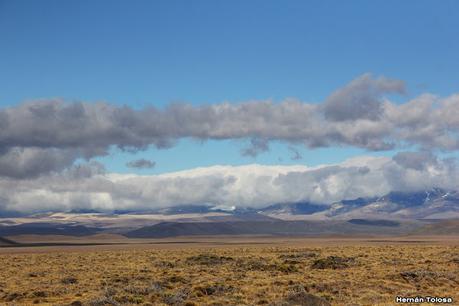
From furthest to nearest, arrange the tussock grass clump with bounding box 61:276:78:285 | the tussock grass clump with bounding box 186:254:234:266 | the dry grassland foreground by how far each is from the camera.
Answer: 1. the tussock grass clump with bounding box 186:254:234:266
2. the tussock grass clump with bounding box 61:276:78:285
3. the dry grassland foreground

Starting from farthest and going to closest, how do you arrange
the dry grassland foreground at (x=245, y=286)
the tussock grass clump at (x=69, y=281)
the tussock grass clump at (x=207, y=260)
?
the tussock grass clump at (x=207, y=260)
the tussock grass clump at (x=69, y=281)
the dry grassland foreground at (x=245, y=286)

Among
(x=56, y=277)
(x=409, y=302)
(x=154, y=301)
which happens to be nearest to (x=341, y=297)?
(x=409, y=302)

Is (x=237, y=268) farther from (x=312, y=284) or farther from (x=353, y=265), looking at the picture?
(x=312, y=284)

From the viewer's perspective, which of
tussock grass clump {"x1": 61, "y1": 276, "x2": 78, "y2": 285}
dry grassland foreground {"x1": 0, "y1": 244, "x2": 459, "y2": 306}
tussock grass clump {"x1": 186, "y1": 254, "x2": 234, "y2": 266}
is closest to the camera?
dry grassland foreground {"x1": 0, "y1": 244, "x2": 459, "y2": 306}

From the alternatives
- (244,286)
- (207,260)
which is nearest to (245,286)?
(244,286)

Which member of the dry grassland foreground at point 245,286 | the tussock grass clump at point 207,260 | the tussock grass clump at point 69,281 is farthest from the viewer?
the tussock grass clump at point 207,260

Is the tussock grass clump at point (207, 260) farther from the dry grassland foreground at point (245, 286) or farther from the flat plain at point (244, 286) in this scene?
the dry grassland foreground at point (245, 286)

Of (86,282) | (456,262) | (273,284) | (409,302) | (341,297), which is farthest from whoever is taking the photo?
(456,262)

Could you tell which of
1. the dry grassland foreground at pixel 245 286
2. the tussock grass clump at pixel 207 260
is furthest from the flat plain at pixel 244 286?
the tussock grass clump at pixel 207 260

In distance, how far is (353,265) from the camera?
6256 centimetres

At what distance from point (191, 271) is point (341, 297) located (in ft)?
79.4

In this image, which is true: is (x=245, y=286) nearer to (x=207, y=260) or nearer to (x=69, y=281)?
(x=69, y=281)

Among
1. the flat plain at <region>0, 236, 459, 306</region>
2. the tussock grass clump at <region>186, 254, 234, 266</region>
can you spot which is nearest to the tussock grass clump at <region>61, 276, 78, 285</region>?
the flat plain at <region>0, 236, 459, 306</region>

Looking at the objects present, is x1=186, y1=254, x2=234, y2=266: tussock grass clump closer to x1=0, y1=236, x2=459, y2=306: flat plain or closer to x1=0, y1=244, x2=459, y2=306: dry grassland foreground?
x1=0, y1=236, x2=459, y2=306: flat plain
